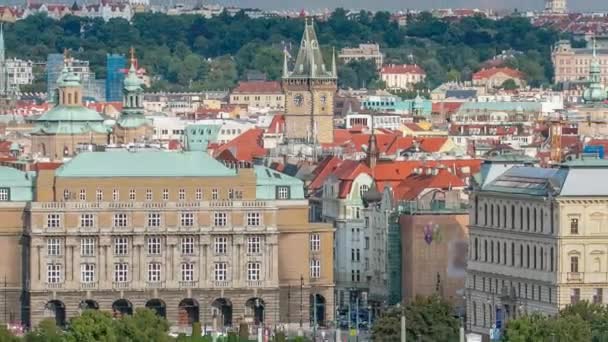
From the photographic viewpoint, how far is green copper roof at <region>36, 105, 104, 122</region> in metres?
106

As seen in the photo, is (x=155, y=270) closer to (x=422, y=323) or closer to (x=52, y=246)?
(x=52, y=246)

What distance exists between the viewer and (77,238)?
263 ft

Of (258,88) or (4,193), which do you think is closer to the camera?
(4,193)

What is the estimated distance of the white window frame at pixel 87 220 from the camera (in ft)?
263

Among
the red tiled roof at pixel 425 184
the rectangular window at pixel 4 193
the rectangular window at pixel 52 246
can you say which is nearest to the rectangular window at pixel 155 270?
the rectangular window at pixel 52 246

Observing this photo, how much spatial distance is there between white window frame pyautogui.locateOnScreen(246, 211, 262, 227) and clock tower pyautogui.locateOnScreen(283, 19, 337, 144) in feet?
124

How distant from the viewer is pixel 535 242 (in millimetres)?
73688

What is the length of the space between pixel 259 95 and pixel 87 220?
10293cm

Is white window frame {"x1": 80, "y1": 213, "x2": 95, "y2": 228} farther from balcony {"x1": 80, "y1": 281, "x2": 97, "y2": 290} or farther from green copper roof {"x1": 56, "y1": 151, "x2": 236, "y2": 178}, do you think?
balcony {"x1": 80, "y1": 281, "x2": 97, "y2": 290}

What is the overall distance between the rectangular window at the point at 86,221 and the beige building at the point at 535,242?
772 centimetres

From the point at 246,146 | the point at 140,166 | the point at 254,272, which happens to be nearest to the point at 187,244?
the point at 254,272

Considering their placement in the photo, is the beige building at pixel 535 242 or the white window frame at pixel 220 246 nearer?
the beige building at pixel 535 242

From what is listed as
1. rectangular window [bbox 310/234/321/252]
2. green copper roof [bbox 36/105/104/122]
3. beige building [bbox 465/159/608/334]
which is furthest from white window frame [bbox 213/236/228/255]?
green copper roof [bbox 36/105/104/122]

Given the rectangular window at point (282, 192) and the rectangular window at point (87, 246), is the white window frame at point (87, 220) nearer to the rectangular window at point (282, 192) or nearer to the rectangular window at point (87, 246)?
the rectangular window at point (87, 246)
